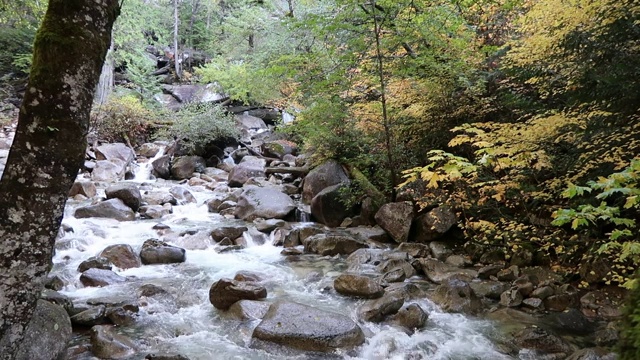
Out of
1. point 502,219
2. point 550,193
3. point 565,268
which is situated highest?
point 550,193

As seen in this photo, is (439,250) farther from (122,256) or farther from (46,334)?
(46,334)

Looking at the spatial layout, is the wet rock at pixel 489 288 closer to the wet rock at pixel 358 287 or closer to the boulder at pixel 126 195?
the wet rock at pixel 358 287

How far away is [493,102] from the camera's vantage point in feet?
27.0

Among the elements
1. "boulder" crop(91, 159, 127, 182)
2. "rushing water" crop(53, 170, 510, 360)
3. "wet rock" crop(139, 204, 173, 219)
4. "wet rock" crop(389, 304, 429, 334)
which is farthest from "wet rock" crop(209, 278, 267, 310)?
"boulder" crop(91, 159, 127, 182)

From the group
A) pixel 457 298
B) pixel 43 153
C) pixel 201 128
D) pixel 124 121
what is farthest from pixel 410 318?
pixel 124 121

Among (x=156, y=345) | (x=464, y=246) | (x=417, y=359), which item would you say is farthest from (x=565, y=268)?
(x=156, y=345)

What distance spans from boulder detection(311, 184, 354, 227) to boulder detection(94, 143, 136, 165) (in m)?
8.72

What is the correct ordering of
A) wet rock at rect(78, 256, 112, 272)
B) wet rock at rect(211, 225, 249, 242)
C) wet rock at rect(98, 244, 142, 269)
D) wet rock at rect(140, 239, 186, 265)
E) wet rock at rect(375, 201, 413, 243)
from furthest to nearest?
1. wet rock at rect(211, 225, 249, 242)
2. wet rock at rect(375, 201, 413, 243)
3. wet rock at rect(140, 239, 186, 265)
4. wet rock at rect(98, 244, 142, 269)
5. wet rock at rect(78, 256, 112, 272)

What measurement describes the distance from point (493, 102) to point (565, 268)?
3577 millimetres

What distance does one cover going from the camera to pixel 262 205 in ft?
35.7

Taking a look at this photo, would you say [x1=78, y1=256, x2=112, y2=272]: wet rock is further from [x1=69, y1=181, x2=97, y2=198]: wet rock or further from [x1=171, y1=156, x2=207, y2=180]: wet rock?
[x1=171, y1=156, x2=207, y2=180]: wet rock

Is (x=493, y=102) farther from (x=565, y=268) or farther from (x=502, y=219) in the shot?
(x=565, y=268)

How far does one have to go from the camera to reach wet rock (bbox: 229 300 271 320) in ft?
17.8

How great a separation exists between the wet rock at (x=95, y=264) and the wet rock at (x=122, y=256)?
14cm
